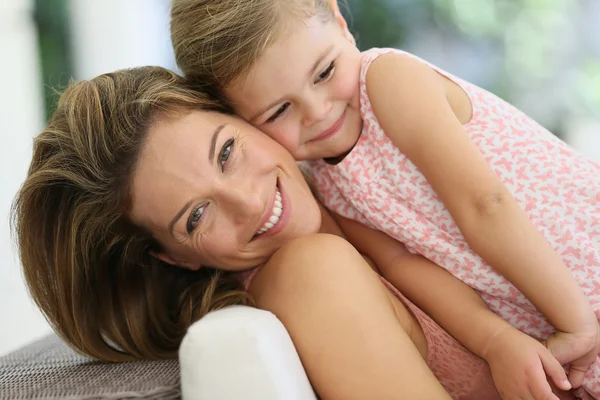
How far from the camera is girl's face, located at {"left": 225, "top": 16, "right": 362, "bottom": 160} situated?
1.28 meters

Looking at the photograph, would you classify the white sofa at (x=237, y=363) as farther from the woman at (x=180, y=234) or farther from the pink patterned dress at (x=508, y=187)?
the pink patterned dress at (x=508, y=187)

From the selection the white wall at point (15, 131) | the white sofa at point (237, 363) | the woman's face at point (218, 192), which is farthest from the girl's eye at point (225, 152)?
the white wall at point (15, 131)

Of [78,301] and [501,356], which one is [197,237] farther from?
[501,356]

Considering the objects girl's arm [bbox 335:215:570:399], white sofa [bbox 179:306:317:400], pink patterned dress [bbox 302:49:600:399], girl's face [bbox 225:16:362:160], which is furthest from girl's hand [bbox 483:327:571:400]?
girl's face [bbox 225:16:362:160]

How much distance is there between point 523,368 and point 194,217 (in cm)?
61

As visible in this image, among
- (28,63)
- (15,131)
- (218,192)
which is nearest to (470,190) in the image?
(218,192)

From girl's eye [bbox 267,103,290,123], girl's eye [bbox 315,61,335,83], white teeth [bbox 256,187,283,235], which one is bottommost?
white teeth [bbox 256,187,283,235]

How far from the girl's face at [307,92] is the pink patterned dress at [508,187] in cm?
3

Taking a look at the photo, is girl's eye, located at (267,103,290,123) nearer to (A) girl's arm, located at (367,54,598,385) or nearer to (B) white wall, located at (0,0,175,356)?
(A) girl's arm, located at (367,54,598,385)

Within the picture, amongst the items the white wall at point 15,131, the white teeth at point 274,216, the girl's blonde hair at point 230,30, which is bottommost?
the white wall at point 15,131

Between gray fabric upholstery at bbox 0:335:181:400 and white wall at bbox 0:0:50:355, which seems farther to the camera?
white wall at bbox 0:0:50:355

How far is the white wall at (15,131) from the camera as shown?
10.1 feet

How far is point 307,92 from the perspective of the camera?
131 cm

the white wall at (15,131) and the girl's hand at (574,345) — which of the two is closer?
the girl's hand at (574,345)
